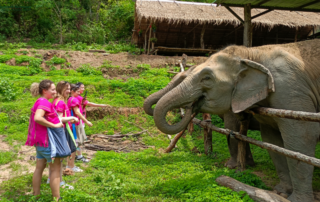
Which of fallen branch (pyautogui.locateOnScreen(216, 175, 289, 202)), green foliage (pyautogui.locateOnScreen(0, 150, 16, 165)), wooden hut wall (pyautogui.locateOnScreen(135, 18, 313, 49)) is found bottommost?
green foliage (pyautogui.locateOnScreen(0, 150, 16, 165))

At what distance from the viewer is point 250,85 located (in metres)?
4.73

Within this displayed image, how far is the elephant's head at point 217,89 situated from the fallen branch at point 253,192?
45.4 inches

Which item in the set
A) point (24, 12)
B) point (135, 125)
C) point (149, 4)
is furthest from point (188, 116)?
point (24, 12)

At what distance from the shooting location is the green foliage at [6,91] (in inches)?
410

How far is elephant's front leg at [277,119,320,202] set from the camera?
4.30 meters

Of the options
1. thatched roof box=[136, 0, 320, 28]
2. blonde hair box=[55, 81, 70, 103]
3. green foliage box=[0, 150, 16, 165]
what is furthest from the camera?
thatched roof box=[136, 0, 320, 28]

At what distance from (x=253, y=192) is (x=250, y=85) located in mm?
1704

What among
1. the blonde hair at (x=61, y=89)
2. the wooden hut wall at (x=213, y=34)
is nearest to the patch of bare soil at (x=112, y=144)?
the blonde hair at (x=61, y=89)

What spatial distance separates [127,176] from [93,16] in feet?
89.3

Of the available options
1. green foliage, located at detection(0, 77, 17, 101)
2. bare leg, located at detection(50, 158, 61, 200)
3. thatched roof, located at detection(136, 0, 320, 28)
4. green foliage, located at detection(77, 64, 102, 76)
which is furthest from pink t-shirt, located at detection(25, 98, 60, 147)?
thatched roof, located at detection(136, 0, 320, 28)

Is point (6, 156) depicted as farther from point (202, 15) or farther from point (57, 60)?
point (202, 15)

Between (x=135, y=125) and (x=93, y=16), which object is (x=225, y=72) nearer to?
(x=135, y=125)

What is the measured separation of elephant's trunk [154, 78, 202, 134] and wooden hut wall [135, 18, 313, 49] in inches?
526

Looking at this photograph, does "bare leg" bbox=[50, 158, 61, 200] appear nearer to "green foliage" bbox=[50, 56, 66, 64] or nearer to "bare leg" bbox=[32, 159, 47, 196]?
"bare leg" bbox=[32, 159, 47, 196]
